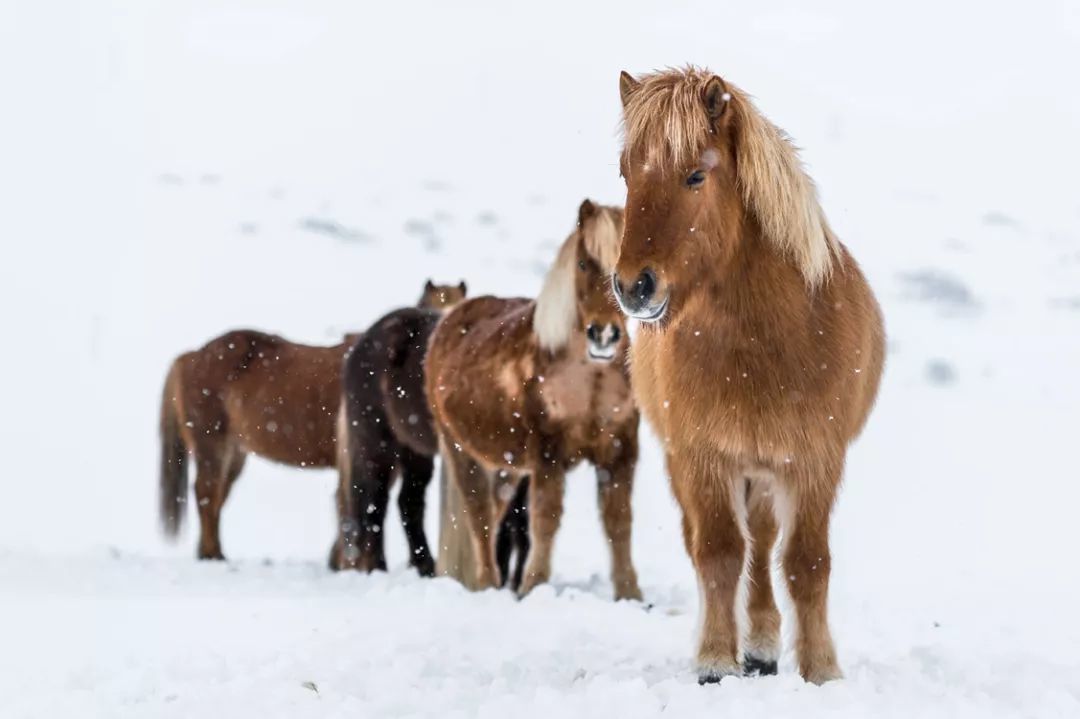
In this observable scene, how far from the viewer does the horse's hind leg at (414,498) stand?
8844 mm

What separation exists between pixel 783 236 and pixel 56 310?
25.2 meters

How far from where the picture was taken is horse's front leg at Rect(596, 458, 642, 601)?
22.2 ft

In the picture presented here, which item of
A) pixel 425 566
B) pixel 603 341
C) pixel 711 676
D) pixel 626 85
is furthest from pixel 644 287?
pixel 425 566

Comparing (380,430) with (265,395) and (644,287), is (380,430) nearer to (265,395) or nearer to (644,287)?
(265,395)

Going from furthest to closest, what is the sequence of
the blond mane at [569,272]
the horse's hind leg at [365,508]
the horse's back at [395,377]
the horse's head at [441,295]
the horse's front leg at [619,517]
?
the horse's head at [441,295] → the horse's hind leg at [365,508] → the horse's back at [395,377] → the horse's front leg at [619,517] → the blond mane at [569,272]

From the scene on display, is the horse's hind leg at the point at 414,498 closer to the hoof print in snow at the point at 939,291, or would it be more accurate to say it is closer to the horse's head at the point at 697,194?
the horse's head at the point at 697,194

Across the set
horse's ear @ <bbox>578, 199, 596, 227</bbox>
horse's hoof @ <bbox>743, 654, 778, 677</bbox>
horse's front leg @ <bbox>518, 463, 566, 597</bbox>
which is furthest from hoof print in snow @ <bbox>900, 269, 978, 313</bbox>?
horse's hoof @ <bbox>743, 654, 778, 677</bbox>

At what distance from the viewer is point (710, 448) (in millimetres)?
3959

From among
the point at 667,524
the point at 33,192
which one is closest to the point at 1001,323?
the point at 667,524

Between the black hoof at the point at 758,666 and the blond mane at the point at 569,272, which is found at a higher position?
the blond mane at the point at 569,272

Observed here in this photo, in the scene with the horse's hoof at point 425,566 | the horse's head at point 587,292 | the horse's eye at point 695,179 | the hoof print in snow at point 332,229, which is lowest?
the horse's hoof at point 425,566

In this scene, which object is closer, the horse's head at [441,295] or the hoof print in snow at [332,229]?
the horse's head at [441,295]

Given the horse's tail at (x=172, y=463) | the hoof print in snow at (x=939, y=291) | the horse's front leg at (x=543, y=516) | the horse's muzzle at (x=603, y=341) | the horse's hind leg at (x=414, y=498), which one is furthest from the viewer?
the hoof print in snow at (x=939, y=291)

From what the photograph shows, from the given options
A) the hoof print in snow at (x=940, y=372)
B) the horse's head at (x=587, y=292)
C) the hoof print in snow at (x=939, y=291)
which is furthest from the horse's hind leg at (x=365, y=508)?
the hoof print in snow at (x=939, y=291)
